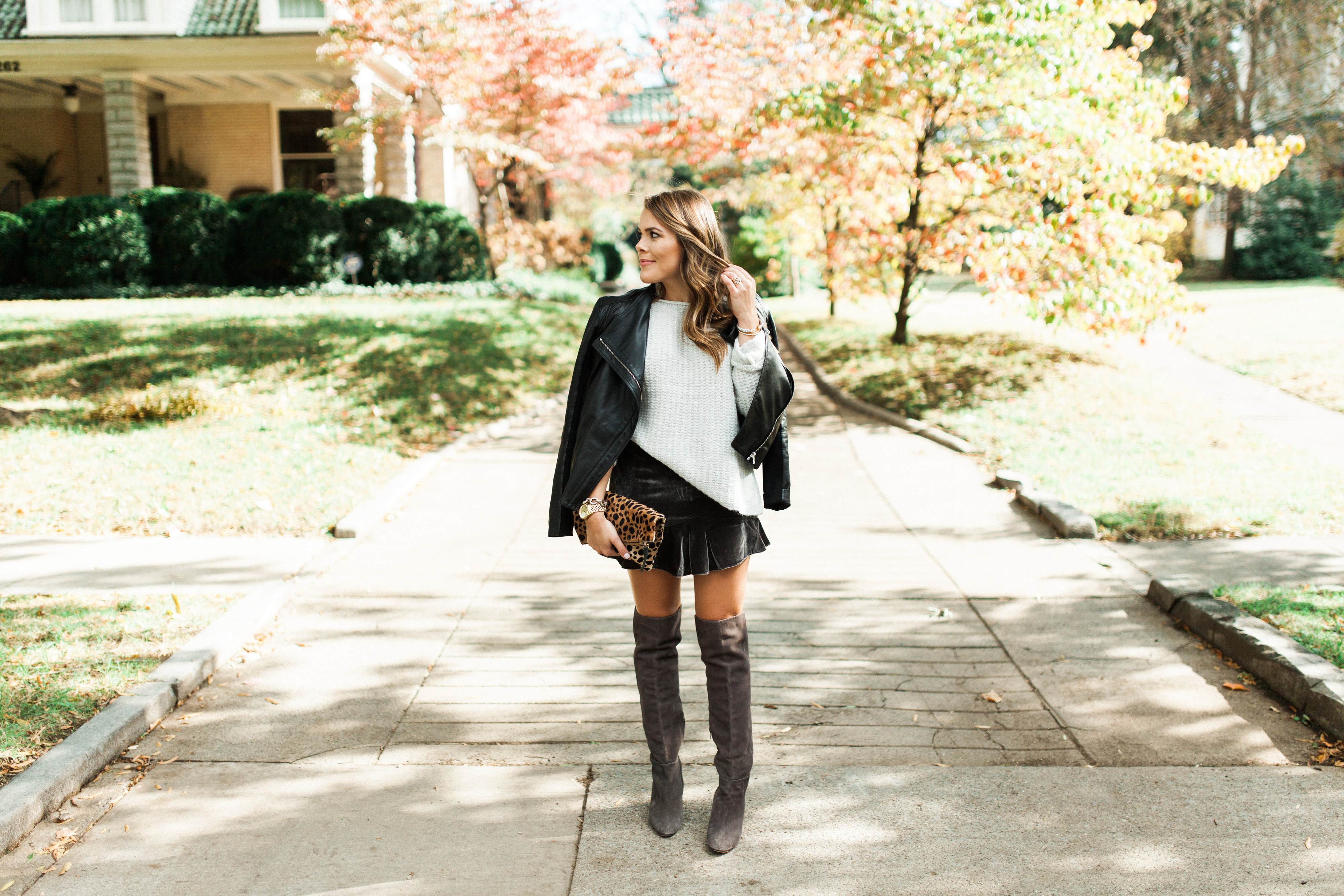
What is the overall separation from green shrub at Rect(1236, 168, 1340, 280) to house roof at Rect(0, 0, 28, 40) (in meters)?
25.4

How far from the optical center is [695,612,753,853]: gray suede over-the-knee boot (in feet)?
10.3

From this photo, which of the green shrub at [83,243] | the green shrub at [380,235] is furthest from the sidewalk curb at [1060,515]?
the green shrub at [83,243]

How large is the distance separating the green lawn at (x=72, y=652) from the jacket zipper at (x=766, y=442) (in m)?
2.64

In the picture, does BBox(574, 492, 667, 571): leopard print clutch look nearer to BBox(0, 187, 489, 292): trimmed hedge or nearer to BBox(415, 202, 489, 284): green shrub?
BBox(0, 187, 489, 292): trimmed hedge

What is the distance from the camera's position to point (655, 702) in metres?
3.17

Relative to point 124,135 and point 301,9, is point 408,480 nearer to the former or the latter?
point 301,9

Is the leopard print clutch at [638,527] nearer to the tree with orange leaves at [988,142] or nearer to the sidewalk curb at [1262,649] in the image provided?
the sidewalk curb at [1262,649]

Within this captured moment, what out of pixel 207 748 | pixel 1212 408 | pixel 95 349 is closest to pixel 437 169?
pixel 95 349

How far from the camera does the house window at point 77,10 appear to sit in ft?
59.2

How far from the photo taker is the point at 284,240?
15531 millimetres

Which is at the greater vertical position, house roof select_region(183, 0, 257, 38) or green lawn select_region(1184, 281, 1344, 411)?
house roof select_region(183, 0, 257, 38)

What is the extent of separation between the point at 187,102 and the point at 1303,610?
73.0 ft

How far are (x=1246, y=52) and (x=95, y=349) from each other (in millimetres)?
23977

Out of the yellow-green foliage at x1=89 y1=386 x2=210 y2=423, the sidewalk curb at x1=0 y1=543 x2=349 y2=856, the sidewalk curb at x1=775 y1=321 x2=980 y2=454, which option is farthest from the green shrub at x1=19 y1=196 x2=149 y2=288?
the sidewalk curb at x1=0 y1=543 x2=349 y2=856
